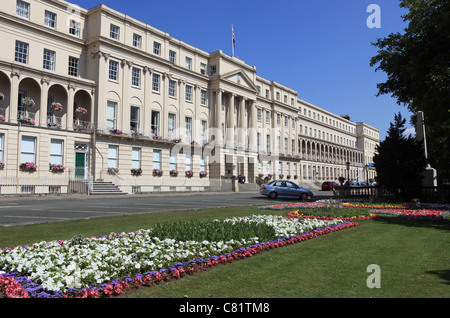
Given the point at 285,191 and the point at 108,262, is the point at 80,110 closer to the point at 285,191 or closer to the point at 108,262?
the point at 285,191

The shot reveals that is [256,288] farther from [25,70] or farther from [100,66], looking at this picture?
[100,66]

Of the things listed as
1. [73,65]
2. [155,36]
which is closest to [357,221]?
[73,65]

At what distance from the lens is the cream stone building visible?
1102 inches

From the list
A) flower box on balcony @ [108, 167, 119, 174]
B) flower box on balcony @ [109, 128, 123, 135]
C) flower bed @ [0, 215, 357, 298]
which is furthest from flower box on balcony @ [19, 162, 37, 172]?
flower bed @ [0, 215, 357, 298]

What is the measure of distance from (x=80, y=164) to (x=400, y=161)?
83.7ft

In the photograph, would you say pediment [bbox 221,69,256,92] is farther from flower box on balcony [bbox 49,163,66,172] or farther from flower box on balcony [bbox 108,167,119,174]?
flower box on balcony [bbox 49,163,66,172]

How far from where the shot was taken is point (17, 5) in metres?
29.1

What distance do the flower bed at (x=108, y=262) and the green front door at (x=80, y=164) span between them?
24.8 meters

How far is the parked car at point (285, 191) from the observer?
28.0 m

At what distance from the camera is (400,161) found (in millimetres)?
20438

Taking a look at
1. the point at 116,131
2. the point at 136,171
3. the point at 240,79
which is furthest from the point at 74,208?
the point at 240,79

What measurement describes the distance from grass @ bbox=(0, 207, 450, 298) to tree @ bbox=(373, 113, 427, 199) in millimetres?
11900

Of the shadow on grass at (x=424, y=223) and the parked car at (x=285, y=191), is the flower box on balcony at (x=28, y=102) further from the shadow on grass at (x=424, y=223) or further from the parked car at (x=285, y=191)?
the shadow on grass at (x=424, y=223)

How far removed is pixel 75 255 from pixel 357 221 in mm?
9452
